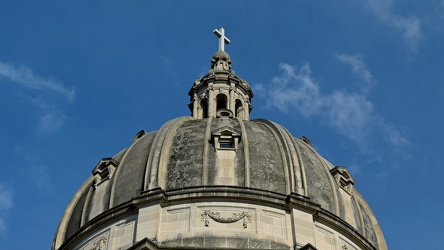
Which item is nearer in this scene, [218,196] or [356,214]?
[218,196]

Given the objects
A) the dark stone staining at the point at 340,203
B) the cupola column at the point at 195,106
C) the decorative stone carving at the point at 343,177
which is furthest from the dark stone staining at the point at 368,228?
the cupola column at the point at 195,106

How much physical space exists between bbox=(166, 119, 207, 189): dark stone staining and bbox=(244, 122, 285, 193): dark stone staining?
2.13 m

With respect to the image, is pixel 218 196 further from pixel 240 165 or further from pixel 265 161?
pixel 265 161

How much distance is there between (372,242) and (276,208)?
621cm

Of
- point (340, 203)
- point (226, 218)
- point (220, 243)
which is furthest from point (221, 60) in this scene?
point (220, 243)

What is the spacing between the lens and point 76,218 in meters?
43.6

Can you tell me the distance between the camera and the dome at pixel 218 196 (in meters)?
38.7

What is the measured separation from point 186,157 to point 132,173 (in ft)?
7.78

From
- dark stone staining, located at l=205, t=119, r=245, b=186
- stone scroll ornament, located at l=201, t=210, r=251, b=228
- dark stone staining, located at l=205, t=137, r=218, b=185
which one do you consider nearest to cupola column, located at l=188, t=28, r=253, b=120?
dark stone staining, located at l=205, t=119, r=245, b=186

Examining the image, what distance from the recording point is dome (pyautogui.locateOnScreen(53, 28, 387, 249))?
3869 centimetres

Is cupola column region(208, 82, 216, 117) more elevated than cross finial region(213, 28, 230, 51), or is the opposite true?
cross finial region(213, 28, 230, 51)

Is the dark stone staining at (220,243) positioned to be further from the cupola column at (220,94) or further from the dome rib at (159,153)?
the cupola column at (220,94)

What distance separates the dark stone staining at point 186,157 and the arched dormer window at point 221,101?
24.9ft

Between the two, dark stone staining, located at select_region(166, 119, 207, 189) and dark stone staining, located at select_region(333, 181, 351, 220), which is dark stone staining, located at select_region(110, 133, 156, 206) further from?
dark stone staining, located at select_region(333, 181, 351, 220)
